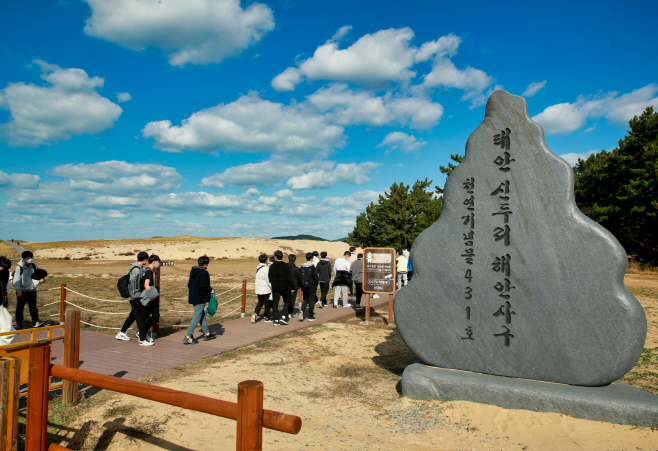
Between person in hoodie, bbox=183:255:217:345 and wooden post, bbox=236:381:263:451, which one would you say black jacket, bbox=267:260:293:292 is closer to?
person in hoodie, bbox=183:255:217:345

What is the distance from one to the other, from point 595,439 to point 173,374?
5.78 metres

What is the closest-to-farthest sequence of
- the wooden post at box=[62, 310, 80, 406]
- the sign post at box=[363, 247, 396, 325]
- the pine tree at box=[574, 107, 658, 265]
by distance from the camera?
the wooden post at box=[62, 310, 80, 406]
the sign post at box=[363, 247, 396, 325]
the pine tree at box=[574, 107, 658, 265]

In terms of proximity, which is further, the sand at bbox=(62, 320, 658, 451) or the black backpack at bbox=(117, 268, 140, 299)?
the black backpack at bbox=(117, 268, 140, 299)

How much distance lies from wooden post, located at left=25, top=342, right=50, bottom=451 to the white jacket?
6.94 metres

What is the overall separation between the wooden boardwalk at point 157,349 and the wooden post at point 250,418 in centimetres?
463

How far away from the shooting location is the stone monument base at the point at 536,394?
4484mm

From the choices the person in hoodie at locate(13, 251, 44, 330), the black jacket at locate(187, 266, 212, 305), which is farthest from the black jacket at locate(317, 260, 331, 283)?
the person in hoodie at locate(13, 251, 44, 330)

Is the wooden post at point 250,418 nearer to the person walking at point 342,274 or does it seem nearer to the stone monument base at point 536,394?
the stone monument base at point 536,394

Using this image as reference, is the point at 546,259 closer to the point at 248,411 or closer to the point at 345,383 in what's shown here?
the point at 345,383

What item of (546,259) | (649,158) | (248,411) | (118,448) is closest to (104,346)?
(118,448)

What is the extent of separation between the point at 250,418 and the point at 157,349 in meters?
6.48

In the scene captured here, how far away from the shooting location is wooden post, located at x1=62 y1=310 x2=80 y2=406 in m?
5.20

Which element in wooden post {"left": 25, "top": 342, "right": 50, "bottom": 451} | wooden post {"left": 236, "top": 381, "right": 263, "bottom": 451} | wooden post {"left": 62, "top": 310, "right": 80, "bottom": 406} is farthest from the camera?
wooden post {"left": 62, "top": 310, "right": 80, "bottom": 406}

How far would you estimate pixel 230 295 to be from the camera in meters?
17.5
